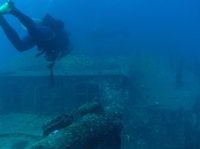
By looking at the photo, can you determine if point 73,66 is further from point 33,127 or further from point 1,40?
point 1,40

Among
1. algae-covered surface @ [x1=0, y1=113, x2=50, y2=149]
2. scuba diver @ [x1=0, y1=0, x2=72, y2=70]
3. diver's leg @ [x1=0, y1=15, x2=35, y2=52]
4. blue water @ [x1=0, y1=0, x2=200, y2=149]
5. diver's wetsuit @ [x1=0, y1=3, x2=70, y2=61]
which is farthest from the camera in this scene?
blue water @ [x1=0, y1=0, x2=200, y2=149]

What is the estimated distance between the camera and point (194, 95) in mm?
14562

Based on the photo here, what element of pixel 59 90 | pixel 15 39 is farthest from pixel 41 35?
pixel 59 90

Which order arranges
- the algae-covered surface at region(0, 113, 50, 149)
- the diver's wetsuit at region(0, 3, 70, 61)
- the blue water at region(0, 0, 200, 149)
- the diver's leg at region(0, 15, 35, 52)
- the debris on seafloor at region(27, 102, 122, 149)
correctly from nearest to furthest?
the debris on seafloor at region(27, 102, 122, 149) → the diver's wetsuit at region(0, 3, 70, 61) → the diver's leg at region(0, 15, 35, 52) → the algae-covered surface at region(0, 113, 50, 149) → the blue water at region(0, 0, 200, 149)

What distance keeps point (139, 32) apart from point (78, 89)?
28294mm

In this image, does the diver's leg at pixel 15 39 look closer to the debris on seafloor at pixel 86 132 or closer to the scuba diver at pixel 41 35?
the scuba diver at pixel 41 35

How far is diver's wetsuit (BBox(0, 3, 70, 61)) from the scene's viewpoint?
253 inches

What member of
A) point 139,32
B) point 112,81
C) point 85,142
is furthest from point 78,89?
point 139,32

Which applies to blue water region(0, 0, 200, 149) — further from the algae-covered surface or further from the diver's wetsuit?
the algae-covered surface

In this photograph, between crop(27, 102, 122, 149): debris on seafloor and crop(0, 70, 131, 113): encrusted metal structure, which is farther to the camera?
crop(0, 70, 131, 113): encrusted metal structure

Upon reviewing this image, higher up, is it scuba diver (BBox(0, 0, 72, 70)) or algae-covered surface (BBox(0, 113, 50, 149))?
scuba diver (BBox(0, 0, 72, 70))

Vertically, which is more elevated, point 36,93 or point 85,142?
point 85,142

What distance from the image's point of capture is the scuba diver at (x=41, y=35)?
6309 millimetres

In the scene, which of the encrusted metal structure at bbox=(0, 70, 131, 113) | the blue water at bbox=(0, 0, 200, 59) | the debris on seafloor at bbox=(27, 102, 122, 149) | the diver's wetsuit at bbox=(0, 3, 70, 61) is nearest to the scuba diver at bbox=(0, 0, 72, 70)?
the diver's wetsuit at bbox=(0, 3, 70, 61)
